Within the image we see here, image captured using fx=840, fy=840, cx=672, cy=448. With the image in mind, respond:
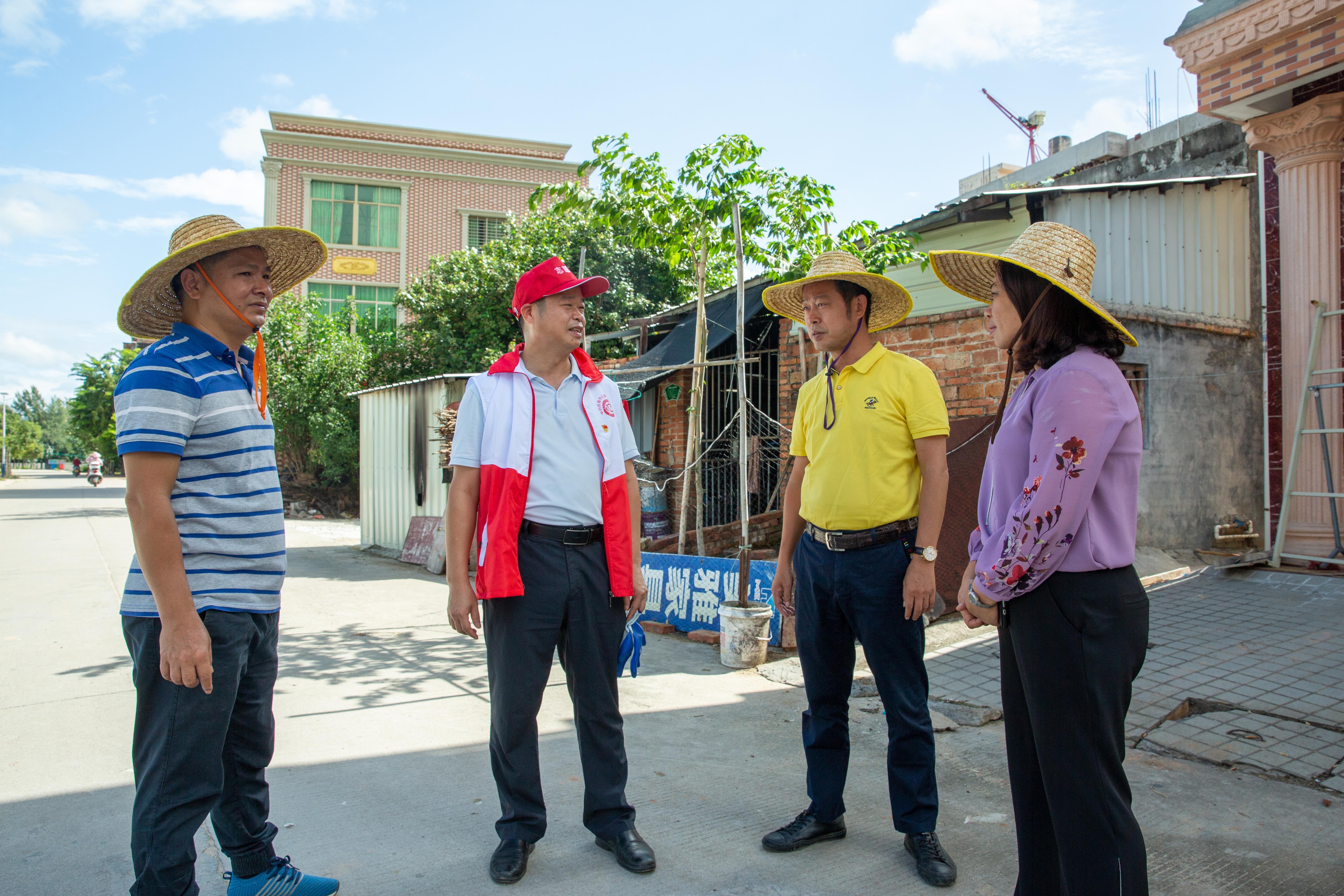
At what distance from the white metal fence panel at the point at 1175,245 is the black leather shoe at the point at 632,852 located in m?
7.11

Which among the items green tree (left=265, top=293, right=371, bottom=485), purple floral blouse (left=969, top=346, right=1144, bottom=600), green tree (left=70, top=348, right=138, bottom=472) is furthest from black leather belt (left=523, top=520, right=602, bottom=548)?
green tree (left=70, top=348, right=138, bottom=472)

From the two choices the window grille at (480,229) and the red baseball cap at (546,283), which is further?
the window grille at (480,229)

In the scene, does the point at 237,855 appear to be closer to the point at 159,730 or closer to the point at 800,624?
the point at 159,730

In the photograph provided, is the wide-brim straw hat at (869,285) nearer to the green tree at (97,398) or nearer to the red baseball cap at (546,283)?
the red baseball cap at (546,283)

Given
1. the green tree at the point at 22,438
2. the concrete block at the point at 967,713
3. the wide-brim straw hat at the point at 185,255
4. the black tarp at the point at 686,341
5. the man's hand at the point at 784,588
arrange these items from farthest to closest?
the green tree at the point at 22,438 → the black tarp at the point at 686,341 → the concrete block at the point at 967,713 → the man's hand at the point at 784,588 → the wide-brim straw hat at the point at 185,255

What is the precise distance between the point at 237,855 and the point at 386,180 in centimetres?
3029

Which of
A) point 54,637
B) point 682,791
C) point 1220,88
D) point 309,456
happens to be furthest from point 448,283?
point 682,791

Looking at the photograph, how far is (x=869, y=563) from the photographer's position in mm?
2834

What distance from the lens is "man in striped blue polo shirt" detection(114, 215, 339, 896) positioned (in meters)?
2.03

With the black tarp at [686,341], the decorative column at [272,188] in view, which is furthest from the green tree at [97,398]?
the black tarp at [686,341]

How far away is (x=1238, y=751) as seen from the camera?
3732 millimetres

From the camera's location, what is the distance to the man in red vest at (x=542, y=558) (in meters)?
2.75

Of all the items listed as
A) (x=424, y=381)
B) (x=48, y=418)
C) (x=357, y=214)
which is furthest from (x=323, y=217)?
(x=48, y=418)

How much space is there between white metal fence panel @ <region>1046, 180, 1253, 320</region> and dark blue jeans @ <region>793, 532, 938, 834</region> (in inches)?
249
